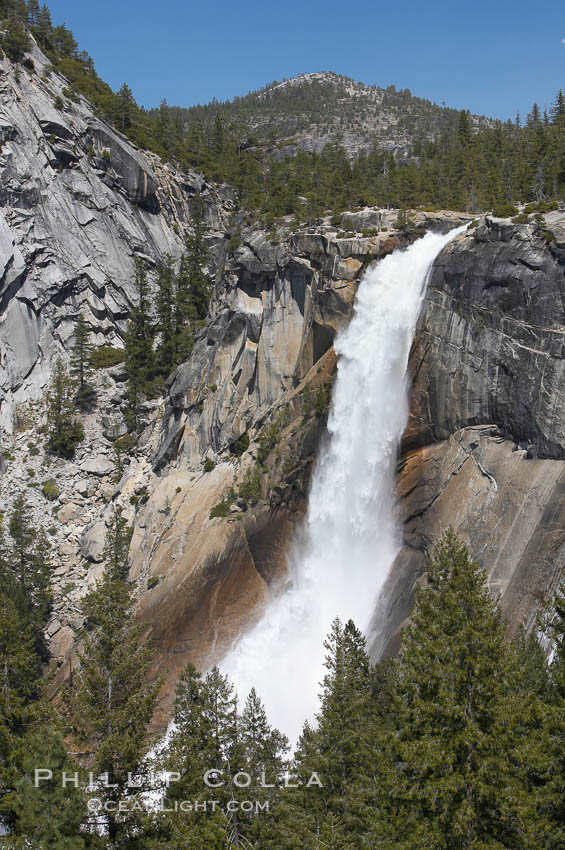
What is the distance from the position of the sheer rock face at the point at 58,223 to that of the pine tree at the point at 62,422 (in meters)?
3.71

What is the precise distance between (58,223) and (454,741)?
237ft

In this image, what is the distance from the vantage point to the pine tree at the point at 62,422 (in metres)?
61.0

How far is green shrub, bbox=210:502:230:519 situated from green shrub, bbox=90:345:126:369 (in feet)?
92.6

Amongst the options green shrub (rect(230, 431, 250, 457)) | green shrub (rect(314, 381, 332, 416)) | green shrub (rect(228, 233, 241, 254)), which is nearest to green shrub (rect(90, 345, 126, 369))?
green shrub (rect(228, 233, 241, 254))

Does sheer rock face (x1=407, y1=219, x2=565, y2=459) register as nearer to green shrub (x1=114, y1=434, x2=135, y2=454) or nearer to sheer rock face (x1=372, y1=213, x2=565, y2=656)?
sheer rock face (x1=372, y1=213, x2=565, y2=656)

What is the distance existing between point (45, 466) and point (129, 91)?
61.8 metres

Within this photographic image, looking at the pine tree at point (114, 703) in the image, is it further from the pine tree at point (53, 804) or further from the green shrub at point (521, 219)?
the green shrub at point (521, 219)

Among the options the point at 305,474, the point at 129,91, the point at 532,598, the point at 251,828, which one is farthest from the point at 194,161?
the point at 251,828

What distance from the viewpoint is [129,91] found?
3679 inches

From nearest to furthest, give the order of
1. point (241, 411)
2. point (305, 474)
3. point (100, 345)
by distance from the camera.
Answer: point (305, 474), point (241, 411), point (100, 345)

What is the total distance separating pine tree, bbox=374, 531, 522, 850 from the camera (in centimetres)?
1370

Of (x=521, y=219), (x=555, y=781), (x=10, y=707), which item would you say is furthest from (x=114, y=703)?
(x=521, y=219)

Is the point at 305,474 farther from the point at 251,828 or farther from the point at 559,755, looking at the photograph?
the point at 559,755

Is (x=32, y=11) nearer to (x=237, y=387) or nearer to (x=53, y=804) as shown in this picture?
(x=237, y=387)
